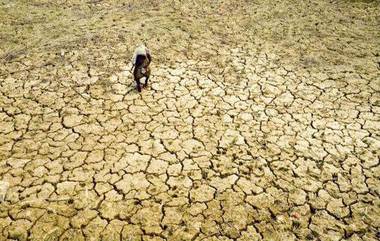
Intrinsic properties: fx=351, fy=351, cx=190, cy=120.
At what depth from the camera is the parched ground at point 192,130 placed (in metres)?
3.56

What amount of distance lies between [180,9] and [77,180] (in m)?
5.64

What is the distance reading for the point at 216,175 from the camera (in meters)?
4.04

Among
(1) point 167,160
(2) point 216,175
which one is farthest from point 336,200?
(1) point 167,160

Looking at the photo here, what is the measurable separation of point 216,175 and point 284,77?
2558 millimetres

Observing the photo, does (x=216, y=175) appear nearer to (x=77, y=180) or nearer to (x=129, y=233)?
(x=129, y=233)

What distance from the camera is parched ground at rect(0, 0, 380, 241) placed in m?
3.56

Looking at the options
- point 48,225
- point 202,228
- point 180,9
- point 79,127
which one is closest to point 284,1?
point 180,9

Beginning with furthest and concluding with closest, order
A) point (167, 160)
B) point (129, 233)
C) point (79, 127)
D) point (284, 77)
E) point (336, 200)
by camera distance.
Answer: point (284, 77)
point (79, 127)
point (167, 160)
point (336, 200)
point (129, 233)

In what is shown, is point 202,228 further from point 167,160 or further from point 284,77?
point 284,77

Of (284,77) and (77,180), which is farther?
(284,77)

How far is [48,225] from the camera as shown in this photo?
347 centimetres

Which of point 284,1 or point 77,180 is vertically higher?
point 284,1

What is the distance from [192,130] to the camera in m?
4.72

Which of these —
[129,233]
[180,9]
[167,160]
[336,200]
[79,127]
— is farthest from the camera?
[180,9]
